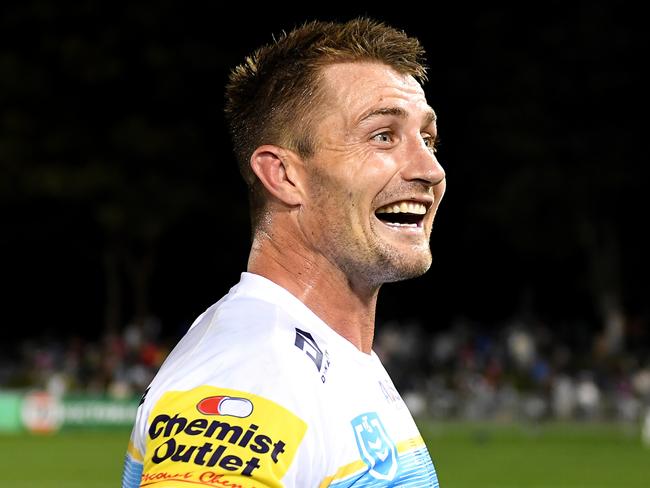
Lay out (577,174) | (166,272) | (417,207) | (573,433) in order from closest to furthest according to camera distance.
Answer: (417,207) < (573,433) < (577,174) < (166,272)

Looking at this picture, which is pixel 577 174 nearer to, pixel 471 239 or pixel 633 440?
pixel 471 239

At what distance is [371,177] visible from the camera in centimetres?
300

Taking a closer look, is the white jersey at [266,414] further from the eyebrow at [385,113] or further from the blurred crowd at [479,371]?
the blurred crowd at [479,371]

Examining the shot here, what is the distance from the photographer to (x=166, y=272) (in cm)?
5506

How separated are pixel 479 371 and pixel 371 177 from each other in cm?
3503

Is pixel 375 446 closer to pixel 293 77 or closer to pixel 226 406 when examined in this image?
pixel 226 406

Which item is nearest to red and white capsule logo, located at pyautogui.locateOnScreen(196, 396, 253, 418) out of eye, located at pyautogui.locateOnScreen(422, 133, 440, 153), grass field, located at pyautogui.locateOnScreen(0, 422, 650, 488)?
eye, located at pyautogui.locateOnScreen(422, 133, 440, 153)

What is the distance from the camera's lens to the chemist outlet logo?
7.79ft

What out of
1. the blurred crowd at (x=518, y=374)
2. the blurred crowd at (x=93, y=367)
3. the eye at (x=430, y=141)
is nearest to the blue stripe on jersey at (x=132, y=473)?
the eye at (x=430, y=141)

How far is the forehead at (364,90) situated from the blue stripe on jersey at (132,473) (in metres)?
0.83

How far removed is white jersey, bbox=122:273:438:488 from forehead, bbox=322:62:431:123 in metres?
0.43

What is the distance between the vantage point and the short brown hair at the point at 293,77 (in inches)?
118

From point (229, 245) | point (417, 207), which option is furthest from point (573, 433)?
point (417, 207)

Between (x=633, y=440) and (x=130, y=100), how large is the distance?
2715 centimetres
